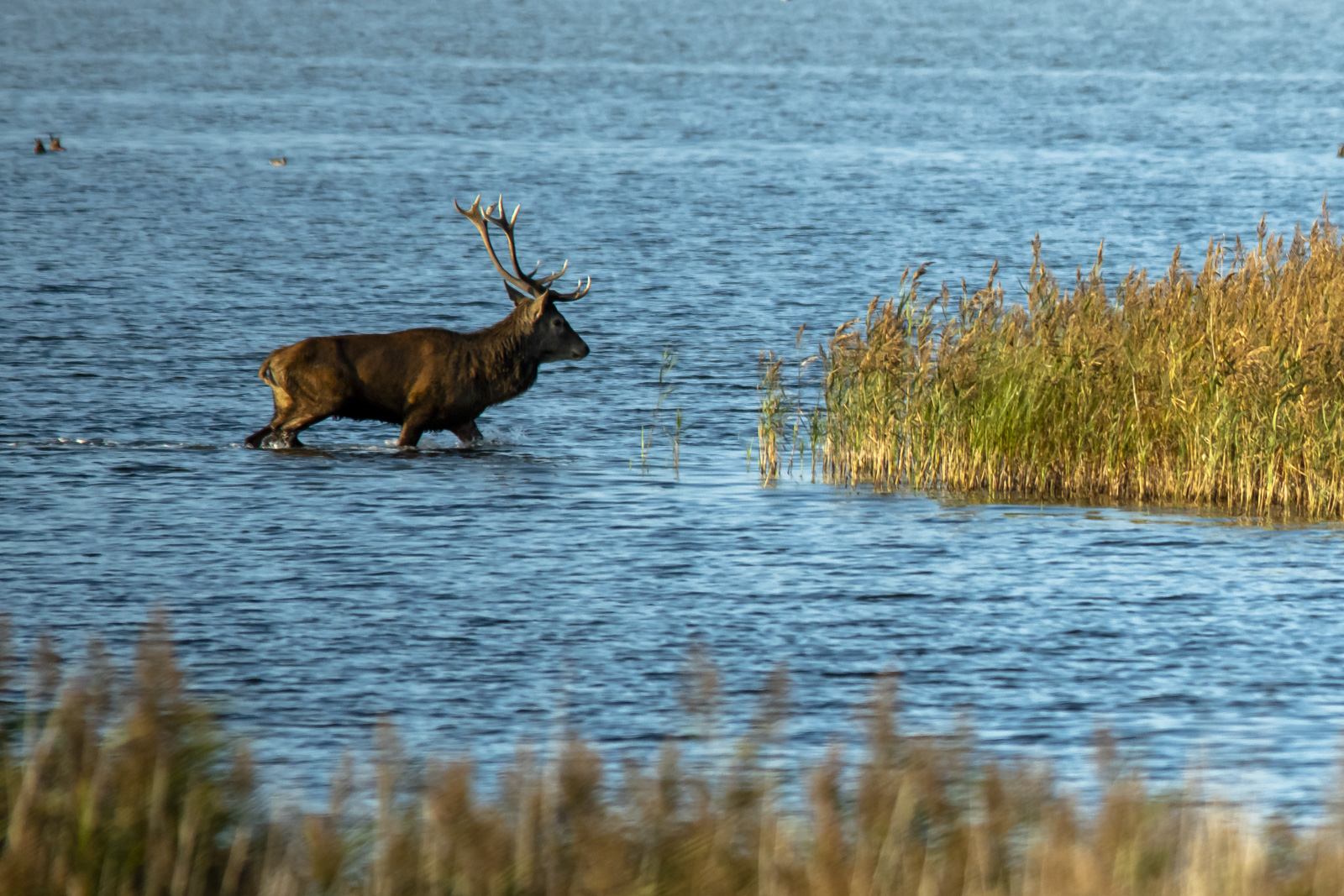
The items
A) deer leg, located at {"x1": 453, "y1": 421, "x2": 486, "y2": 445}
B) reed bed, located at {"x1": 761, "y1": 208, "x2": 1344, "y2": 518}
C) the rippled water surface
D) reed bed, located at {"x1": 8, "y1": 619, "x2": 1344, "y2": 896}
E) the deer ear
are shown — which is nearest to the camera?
reed bed, located at {"x1": 8, "y1": 619, "x2": 1344, "y2": 896}

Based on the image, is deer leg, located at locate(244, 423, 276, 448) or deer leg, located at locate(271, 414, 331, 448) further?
deer leg, located at locate(244, 423, 276, 448)

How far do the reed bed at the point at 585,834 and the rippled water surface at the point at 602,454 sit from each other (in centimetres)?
247

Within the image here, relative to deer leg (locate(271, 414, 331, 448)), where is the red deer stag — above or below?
above

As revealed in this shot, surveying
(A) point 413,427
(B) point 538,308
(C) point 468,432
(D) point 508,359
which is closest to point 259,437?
(A) point 413,427

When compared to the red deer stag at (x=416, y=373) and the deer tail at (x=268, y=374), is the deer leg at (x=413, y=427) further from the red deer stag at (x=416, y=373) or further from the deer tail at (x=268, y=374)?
the deer tail at (x=268, y=374)

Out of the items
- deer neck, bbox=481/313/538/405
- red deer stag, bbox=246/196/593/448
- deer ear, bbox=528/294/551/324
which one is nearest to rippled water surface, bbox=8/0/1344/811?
red deer stag, bbox=246/196/593/448

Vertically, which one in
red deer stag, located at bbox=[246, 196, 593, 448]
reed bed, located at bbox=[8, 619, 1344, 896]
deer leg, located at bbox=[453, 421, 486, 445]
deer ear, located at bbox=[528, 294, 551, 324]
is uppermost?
deer ear, located at bbox=[528, 294, 551, 324]

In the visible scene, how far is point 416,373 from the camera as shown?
16984mm

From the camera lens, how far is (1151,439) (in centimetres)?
1516

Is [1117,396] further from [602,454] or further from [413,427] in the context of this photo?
[413,427]

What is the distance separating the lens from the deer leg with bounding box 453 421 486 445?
17.6 m

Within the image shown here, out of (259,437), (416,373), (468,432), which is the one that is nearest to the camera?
(416,373)

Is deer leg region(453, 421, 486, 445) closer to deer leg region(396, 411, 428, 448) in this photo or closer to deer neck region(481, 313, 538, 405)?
deer neck region(481, 313, 538, 405)

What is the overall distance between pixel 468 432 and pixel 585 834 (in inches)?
466
